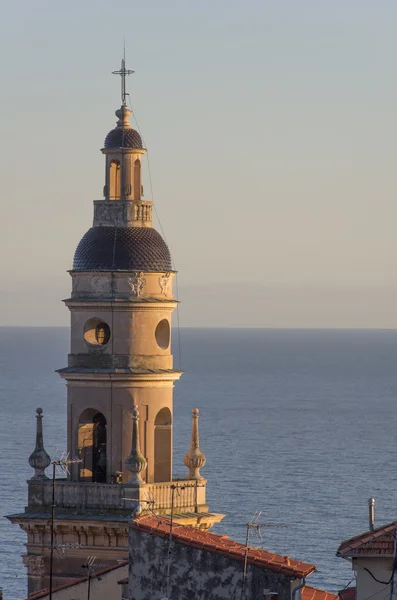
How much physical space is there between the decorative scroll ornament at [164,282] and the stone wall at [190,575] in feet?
35.0

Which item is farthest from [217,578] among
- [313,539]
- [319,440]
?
[319,440]

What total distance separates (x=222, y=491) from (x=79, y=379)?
75181mm

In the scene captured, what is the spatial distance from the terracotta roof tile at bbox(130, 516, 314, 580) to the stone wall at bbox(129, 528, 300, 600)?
0.25ft

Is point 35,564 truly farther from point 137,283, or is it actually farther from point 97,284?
point 137,283

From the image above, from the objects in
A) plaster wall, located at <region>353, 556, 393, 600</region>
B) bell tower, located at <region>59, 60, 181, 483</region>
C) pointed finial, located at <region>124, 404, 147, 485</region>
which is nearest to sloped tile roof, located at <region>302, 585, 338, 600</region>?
plaster wall, located at <region>353, 556, 393, 600</region>

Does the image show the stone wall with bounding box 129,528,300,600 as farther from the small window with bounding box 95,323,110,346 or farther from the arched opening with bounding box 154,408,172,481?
the small window with bounding box 95,323,110,346

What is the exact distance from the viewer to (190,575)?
28797 mm

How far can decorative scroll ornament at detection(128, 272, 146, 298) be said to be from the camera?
39156mm

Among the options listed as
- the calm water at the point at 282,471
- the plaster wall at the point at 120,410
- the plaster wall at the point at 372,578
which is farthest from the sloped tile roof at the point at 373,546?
the calm water at the point at 282,471

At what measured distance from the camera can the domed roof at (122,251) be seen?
39250 mm

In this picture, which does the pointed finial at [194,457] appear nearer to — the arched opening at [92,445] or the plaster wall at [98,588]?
the arched opening at [92,445]

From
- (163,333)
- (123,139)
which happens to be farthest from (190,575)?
(123,139)

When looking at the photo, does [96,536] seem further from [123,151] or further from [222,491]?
[222,491]

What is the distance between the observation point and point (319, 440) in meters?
160
